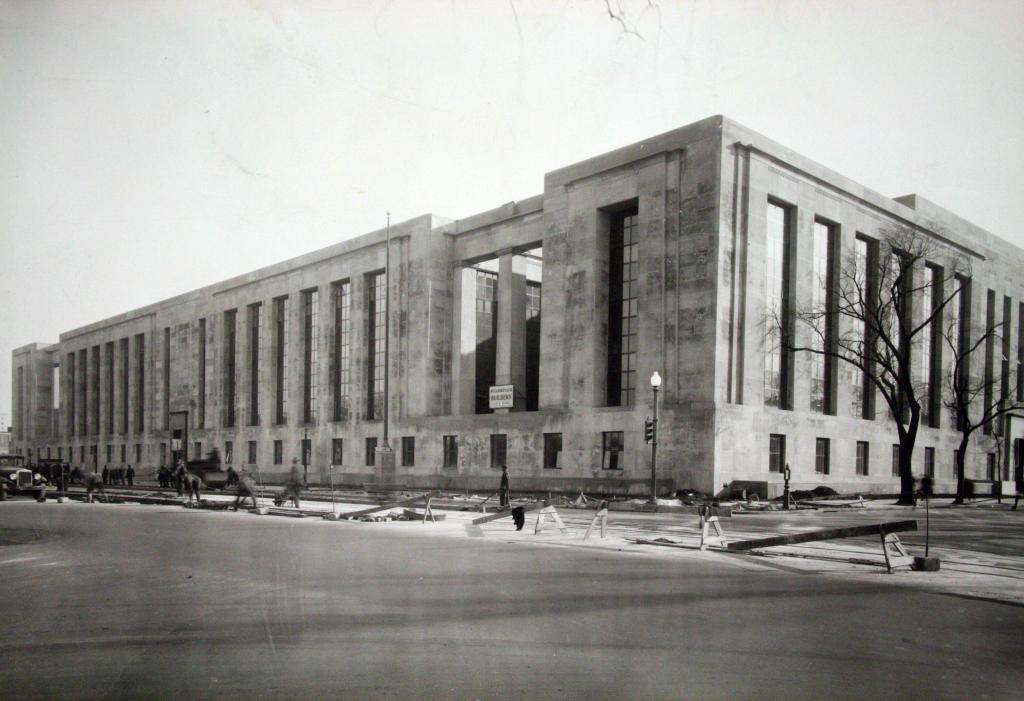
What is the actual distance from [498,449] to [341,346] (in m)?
20.5

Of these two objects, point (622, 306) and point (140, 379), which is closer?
point (622, 306)

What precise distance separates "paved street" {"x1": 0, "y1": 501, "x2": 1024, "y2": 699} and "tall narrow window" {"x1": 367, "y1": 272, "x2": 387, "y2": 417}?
41.1 meters

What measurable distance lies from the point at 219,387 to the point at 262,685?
67.5 m

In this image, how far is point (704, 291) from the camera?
120ft

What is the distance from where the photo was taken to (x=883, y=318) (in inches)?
1650

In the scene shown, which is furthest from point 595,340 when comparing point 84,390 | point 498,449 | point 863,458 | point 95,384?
point 84,390

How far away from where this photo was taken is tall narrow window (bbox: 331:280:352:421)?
59188 mm

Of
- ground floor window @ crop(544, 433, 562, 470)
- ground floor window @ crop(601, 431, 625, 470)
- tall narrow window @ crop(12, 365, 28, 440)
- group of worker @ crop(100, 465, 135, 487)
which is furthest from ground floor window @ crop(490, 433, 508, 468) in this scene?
tall narrow window @ crop(12, 365, 28, 440)

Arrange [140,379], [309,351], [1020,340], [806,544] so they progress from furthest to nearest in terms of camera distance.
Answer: [140,379] < [309,351] < [1020,340] < [806,544]

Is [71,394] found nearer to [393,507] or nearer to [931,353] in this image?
[393,507]

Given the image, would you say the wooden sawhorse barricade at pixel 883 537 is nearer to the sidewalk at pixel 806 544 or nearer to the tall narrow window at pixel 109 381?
the sidewalk at pixel 806 544

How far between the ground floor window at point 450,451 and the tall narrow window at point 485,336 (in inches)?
192

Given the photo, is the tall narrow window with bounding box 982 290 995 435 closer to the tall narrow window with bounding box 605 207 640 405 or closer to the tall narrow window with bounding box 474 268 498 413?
the tall narrow window with bounding box 605 207 640 405

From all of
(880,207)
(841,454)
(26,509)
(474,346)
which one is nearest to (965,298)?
(880,207)
